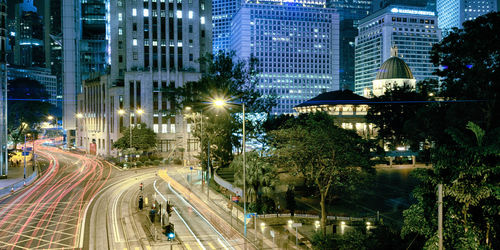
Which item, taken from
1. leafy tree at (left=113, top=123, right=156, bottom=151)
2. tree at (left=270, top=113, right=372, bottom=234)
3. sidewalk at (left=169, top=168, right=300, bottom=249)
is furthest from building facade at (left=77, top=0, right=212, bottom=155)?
tree at (left=270, top=113, right=372, bottom=234)

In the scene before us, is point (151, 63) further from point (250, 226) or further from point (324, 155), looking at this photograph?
point (324, 155)

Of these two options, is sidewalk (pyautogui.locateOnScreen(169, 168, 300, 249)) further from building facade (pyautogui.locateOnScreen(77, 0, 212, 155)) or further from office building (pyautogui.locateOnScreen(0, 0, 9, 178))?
building facade (pyautogui.locateOnScreen(77, 0, 212, 155))

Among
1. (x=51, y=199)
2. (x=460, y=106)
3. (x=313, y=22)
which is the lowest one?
(x=51, y=199)

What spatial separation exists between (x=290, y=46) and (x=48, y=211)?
554ft

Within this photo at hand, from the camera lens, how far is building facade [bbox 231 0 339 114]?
A: 191875 mm

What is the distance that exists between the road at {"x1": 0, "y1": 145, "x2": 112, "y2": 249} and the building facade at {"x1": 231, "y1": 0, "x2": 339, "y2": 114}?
14190cm

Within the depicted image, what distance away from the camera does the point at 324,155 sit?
90.3 feet

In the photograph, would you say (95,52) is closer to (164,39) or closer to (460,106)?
(164,39)

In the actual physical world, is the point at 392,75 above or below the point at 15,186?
above

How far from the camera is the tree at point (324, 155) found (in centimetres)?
2738

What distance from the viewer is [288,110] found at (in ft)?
646

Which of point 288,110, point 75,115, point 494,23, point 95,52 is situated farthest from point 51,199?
point 288,110

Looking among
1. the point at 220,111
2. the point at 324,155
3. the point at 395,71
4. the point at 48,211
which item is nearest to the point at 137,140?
the point at 220,111

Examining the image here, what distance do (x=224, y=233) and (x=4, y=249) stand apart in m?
13.9
